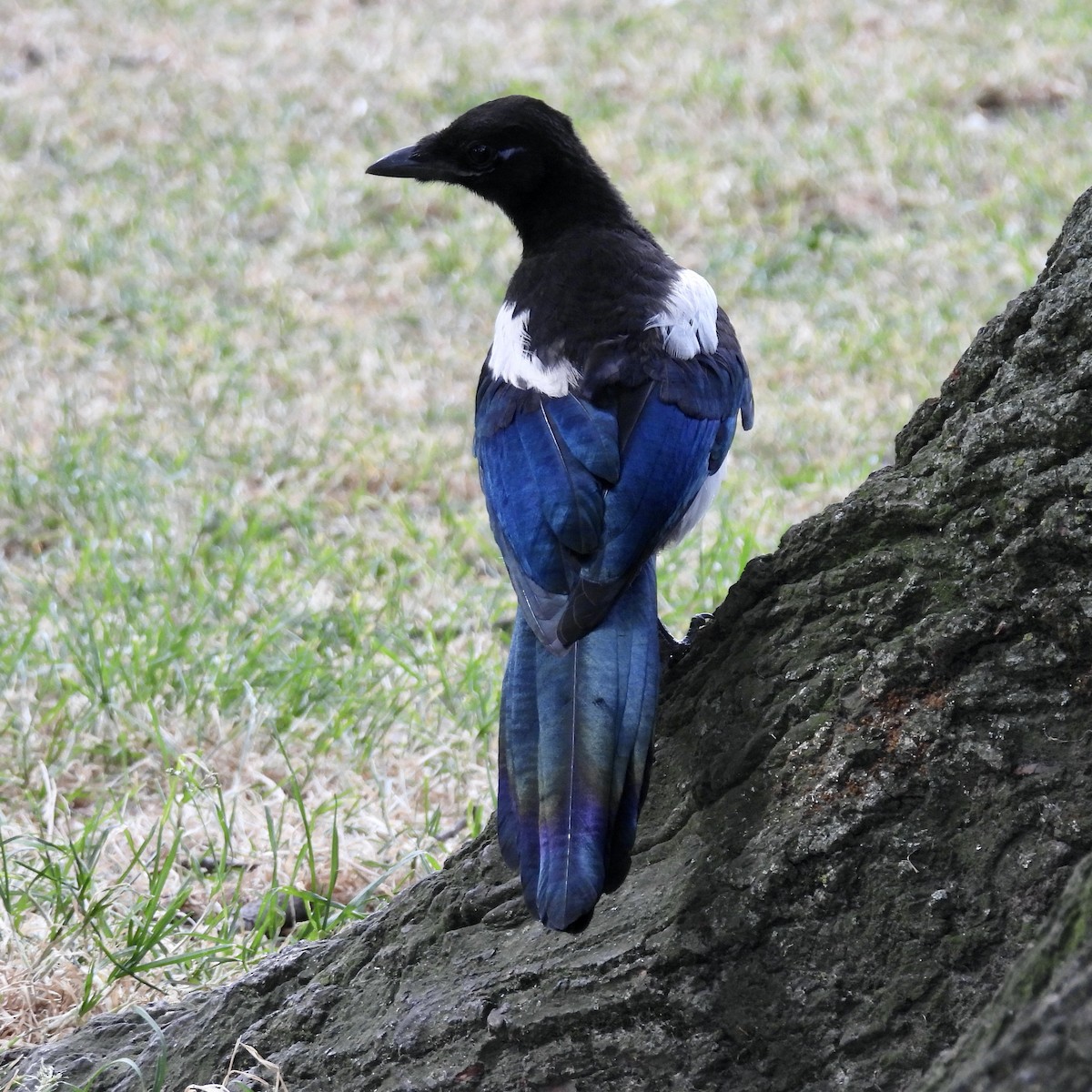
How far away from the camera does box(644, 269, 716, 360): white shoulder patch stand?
7.80 ft

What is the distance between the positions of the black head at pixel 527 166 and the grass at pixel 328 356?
103cm

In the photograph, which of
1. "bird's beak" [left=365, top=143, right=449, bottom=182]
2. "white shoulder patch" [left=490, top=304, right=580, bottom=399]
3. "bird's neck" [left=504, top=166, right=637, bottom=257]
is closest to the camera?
"white shoulder patch" [left=490, top=304, right=580, bottom=399]

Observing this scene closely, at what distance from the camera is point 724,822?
1790mm

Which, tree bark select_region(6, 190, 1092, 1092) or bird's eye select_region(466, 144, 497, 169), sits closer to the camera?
tree bark select_region(6, 190, 1092, 1092)

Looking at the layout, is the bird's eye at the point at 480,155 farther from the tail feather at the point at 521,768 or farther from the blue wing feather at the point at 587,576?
the tail feather at the point at 521,768

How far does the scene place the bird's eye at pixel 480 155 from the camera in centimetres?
305

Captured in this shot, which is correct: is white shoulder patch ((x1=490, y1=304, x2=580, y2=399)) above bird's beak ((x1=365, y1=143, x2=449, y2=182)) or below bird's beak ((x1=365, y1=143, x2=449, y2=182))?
below

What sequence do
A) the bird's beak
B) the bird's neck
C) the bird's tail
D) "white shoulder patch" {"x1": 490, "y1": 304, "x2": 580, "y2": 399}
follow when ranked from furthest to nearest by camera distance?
the bird's beak
the bird's neck
"white shoulder patch" {"x1": 490, "y1": 304, "x2": 580, "y2": 399}
the bird's tail

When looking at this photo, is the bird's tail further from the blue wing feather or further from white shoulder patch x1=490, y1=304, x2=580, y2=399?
white shoulder patch x1=490, y1=304, x2=580, y2=399

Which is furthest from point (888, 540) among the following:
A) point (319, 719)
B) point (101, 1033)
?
point (319, 719)

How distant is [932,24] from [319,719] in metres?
6.41

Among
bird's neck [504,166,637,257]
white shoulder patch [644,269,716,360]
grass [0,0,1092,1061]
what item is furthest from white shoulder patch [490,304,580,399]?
grass [0,0,1092,1061]

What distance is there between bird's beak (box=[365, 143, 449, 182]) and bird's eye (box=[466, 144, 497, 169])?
0.24ft

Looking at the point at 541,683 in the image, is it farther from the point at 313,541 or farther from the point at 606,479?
the point at 313,541
